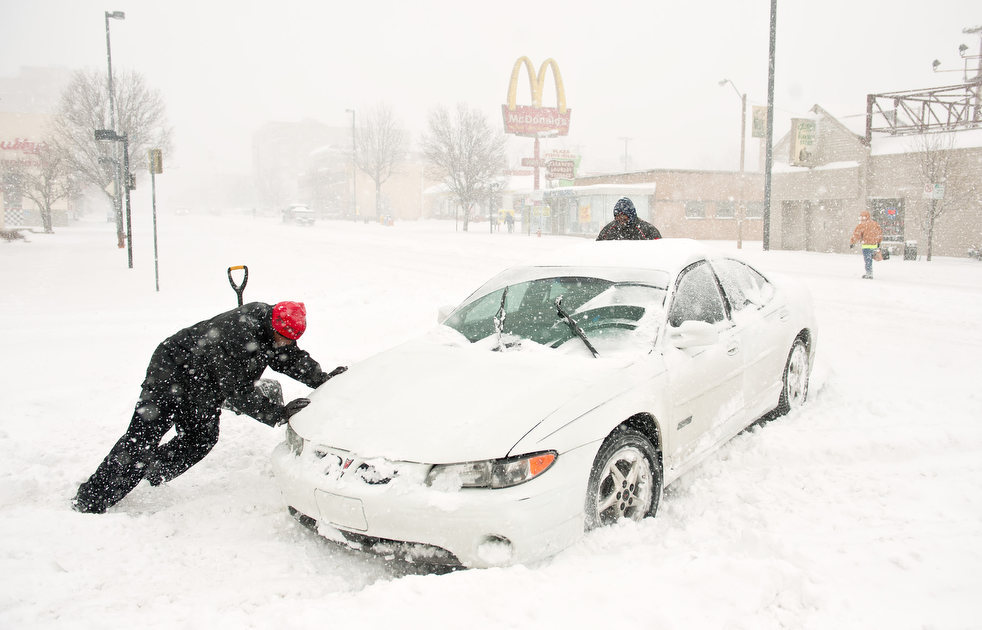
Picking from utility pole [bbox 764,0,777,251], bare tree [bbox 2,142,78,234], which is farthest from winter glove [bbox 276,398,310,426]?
bare tree [bbox 2,142,78,234]

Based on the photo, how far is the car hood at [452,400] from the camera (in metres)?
2.90

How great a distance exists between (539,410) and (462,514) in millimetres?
A: 569

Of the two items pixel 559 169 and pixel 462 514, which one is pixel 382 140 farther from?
pixel 462 514

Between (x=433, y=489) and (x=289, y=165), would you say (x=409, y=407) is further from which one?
(x=289, y=165)

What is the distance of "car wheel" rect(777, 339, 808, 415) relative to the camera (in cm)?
507

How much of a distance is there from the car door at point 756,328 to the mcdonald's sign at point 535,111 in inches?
1729

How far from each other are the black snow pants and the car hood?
791mm

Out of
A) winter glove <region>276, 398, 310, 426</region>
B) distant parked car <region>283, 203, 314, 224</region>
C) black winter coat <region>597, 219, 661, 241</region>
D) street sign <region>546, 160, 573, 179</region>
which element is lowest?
winter glove <region>276, 398, 310, 426</region>

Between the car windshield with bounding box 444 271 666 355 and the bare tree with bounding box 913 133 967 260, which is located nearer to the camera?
the car windshield with bounding box 444 271 666 355

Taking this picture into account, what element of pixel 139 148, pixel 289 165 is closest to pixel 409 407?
pixel 139 148

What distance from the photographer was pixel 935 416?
4.91 meters

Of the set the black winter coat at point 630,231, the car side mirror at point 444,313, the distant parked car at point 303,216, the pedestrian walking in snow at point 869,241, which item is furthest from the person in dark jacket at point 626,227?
the distant parked car at point 303,216

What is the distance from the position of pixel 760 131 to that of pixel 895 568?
1096 inches

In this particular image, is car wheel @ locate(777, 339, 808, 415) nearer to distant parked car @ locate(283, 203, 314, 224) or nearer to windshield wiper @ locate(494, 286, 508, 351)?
windshield wiper @ locate(494, 286, 508, 351)
